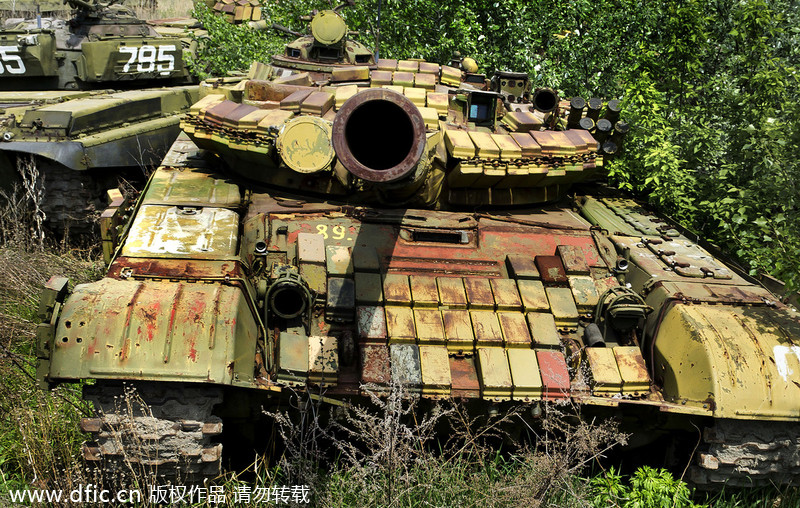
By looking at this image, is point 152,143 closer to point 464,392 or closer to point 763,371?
point 464,392

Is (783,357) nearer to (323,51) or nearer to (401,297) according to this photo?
(401,297)

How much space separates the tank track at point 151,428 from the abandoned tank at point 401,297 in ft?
0.05

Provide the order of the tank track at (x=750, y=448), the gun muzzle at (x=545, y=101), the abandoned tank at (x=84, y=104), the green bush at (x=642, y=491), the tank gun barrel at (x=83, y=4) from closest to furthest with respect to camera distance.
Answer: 1. the tank track at (x=750, y=448)
2. the green bush at (x=642, y=491)
3. the gun muzzle at (x=545, y=101)
4. the abandoned tank at (x=84, y=104)
5. the tank gun barrel at (x=83, y=4)

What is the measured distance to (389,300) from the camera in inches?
257

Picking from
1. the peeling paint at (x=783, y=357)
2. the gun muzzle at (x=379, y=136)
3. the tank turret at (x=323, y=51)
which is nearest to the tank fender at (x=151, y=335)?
the gun muzzle at (x=379, y=136)

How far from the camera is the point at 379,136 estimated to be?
5.96 m

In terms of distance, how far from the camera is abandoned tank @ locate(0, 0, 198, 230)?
1057 cm

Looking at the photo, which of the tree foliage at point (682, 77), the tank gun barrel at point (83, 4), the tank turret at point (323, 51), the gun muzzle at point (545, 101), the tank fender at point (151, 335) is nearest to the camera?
the tank fender at point (151, 335)

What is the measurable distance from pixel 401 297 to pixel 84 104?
23.8 feet

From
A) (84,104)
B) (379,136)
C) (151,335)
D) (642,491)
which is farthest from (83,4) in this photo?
(642,491)

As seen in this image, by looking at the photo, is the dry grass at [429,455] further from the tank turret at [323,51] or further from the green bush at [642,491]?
the tank turret at [323,51]

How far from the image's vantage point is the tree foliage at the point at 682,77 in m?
8.33

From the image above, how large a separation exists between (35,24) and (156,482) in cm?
1153

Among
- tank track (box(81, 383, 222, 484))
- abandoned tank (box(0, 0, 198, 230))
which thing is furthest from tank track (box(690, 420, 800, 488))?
abandoned tank (box(0, 0, 198, 230))
